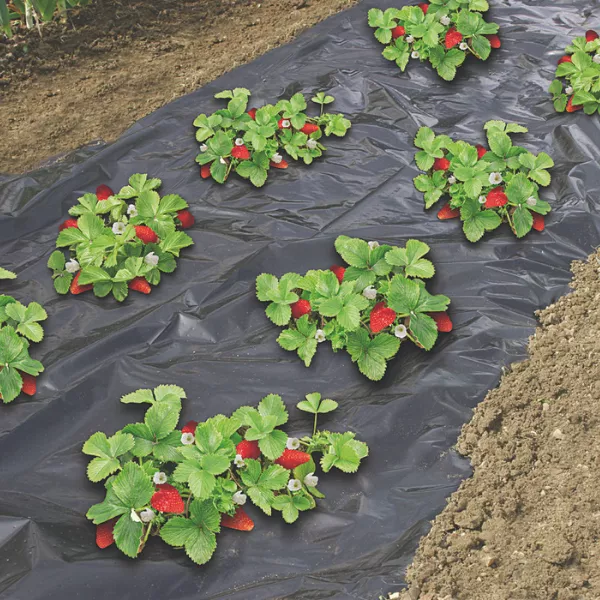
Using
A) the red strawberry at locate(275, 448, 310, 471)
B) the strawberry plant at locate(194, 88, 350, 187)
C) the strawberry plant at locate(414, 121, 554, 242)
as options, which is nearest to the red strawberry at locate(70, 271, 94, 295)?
the strawberry plant at locate(194, 88, 350, 187)

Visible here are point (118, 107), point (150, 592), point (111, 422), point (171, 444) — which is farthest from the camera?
point (118, 107)

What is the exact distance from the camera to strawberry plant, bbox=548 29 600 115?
333 centimetres

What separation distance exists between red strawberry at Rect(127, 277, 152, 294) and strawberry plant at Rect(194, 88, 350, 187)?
0.64m

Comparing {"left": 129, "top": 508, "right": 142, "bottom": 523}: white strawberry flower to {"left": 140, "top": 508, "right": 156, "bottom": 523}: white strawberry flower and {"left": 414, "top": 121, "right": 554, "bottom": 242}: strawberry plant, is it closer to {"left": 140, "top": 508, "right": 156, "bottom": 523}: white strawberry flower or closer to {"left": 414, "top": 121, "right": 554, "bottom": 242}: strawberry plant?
{"left": 140, "top": 508, "right": 156, "bottom": 523}: white strawberry flower

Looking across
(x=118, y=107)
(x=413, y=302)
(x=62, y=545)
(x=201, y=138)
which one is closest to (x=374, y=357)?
(x=413, y=302)

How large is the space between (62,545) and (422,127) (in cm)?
226

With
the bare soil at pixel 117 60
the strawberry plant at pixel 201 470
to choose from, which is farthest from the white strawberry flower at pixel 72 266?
the bare soil at pixel 117 60

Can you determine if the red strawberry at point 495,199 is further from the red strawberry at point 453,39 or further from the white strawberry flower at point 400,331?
the red strawberry at point 453,39

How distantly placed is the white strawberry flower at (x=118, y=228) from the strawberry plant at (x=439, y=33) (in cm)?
167

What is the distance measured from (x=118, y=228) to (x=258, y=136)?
0.76 meters

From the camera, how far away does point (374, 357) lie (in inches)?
98.1

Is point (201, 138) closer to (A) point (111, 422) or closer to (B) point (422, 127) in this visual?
(B) point (422, 127)

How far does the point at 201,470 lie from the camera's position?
2.12 m

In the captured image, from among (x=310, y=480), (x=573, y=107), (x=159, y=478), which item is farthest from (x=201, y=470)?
(x=573, y=107)
